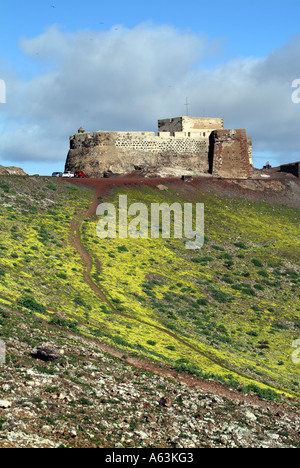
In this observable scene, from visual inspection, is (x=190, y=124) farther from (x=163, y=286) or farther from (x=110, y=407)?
(x=110, y=407)

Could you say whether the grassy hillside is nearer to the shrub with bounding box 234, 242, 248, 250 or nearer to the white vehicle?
the shrub with bounding box 234, 242, 248, 250

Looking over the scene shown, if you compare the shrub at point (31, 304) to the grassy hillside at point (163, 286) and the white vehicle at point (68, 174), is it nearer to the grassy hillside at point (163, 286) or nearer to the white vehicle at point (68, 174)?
the grassy hillside at point (163, 286)

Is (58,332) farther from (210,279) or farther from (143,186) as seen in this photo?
(143,186)

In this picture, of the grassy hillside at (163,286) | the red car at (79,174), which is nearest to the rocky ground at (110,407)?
the grassy hillside at (163,286)

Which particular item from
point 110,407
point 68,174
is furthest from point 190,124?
point 110,407

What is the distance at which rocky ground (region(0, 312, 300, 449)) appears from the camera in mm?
14164

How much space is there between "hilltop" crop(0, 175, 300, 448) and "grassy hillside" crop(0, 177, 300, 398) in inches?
4.6

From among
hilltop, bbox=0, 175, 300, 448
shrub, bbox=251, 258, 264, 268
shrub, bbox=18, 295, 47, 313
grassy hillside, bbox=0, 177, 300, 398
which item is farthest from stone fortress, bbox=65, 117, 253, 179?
shrub, bbox=18, 295, 47, 313

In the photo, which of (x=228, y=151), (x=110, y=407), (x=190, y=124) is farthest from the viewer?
(x=190, y=124)

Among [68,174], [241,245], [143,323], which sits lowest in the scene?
[143,323]

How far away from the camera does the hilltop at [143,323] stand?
1588cm

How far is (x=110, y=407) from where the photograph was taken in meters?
16.4

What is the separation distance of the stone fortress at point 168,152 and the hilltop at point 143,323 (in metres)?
5.57

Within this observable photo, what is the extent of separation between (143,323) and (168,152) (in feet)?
118
